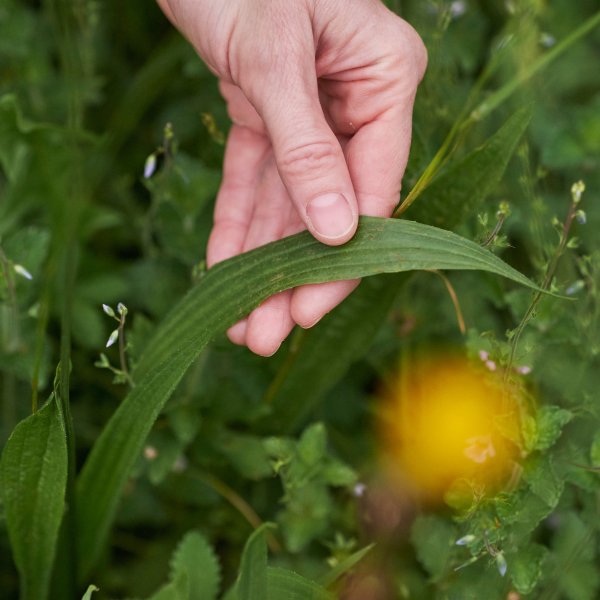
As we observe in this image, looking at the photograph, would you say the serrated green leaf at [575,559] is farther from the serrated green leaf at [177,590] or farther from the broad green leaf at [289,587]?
the serrated green leaf at [177,590]

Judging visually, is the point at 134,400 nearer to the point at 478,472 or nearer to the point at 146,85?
the point at 478,472

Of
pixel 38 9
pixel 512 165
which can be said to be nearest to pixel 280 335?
pixel 512 165

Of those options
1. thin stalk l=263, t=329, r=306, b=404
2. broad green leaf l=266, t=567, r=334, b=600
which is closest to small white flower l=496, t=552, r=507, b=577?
broad green leaf l=266, t=567, r=334, b=600

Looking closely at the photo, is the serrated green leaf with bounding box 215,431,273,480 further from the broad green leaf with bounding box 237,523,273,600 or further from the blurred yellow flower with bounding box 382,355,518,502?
the broad green leaf with bounding box 237,523,273,600

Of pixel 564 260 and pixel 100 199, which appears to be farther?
pixel 100 199

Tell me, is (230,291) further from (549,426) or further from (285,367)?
(549,426)

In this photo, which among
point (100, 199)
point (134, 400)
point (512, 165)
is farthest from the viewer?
point (100, 199)

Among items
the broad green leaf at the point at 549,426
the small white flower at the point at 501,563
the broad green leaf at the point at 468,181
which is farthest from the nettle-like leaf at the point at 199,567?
the broad green leaf at the point at 468,181
